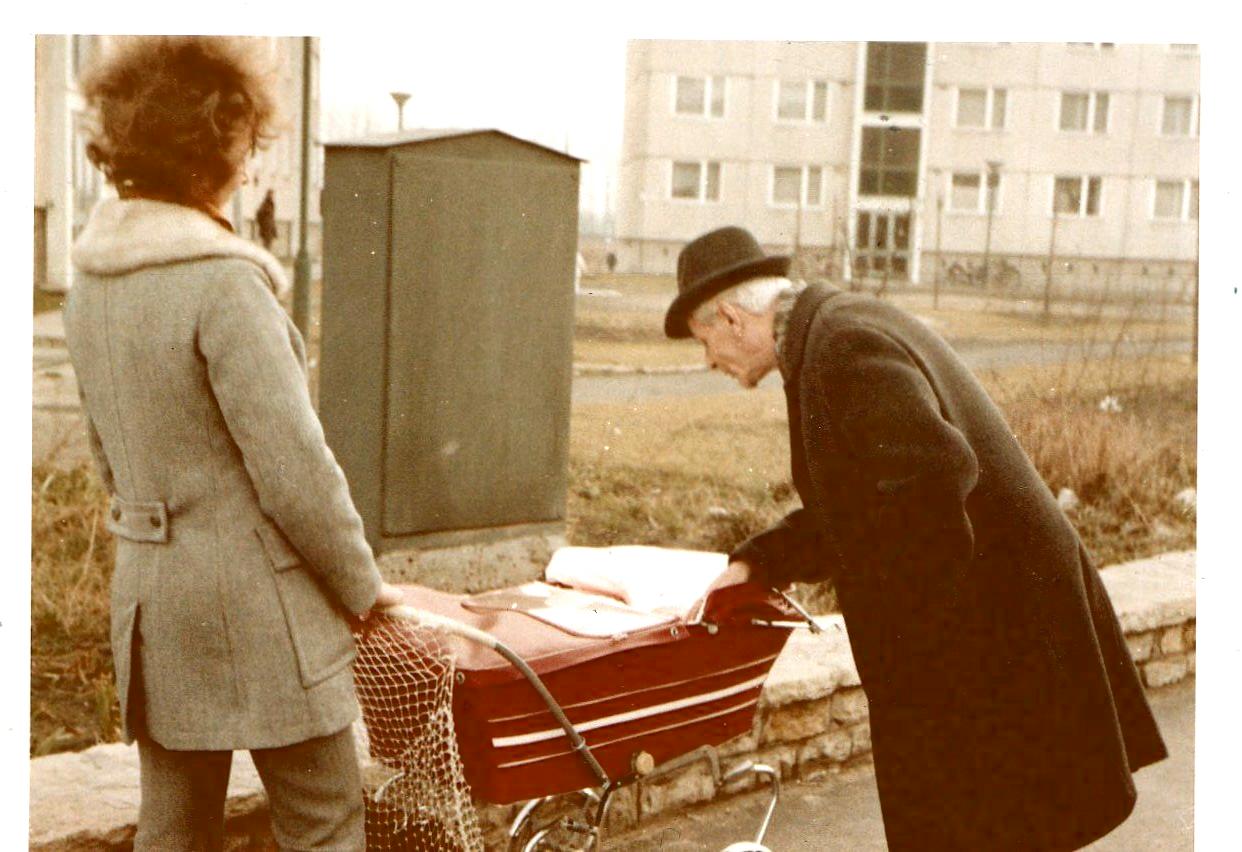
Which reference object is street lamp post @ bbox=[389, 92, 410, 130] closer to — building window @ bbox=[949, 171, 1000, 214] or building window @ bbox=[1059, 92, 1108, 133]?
building window @ bbox=[1059, 92, 1108, 133]

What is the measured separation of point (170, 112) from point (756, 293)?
1133 mm

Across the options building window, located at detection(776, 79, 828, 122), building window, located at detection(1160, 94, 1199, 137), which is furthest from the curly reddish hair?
building window, located at detection(1160, 94, 1199, 137)

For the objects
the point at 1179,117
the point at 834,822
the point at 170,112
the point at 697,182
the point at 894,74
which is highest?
the point at 894,74

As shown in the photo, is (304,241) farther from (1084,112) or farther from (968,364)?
(968,364)

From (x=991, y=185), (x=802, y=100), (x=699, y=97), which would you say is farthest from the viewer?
(x=991, y=185)

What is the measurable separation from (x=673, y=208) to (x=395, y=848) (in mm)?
2890

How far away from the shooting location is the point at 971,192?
617 cm

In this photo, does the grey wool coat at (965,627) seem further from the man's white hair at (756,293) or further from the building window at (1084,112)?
the building window at (1084,112)

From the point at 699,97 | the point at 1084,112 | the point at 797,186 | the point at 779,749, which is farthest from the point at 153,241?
the point at 797,186

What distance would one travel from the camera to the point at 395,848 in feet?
9.82

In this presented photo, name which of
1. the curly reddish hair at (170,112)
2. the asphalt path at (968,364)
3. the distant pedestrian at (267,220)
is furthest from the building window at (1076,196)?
the curly reddish hair at (170,112)

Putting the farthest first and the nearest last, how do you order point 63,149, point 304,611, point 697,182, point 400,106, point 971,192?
point 971,192
point 697,182
point 400,106
point 63,149
point 304,611

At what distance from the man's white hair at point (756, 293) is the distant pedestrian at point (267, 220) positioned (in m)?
1.90

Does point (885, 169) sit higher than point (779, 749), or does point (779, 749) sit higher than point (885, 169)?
Result: point (885, 169)
